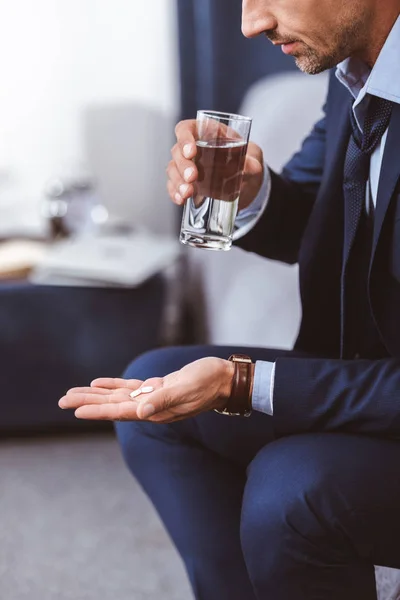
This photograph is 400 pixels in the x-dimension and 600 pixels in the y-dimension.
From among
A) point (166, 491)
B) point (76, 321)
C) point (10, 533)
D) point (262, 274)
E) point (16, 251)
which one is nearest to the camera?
point (166, 491)

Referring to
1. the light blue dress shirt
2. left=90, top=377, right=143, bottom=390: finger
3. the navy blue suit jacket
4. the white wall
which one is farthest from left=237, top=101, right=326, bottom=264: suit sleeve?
the white wall

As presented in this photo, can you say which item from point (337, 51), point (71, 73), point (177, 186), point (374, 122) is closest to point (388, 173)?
point (374, 122)

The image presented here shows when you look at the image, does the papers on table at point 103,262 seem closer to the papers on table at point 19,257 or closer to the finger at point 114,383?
the papers on table at point 19,257

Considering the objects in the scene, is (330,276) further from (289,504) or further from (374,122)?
(289,504)

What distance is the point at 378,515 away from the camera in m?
0.95

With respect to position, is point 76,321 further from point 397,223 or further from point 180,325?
point 397,223

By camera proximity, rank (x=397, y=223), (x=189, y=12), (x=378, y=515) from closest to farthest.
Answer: (x=378, y=515) → (x=397, y=223) → (x=189, y=12)

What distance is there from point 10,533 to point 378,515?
1.02 meters

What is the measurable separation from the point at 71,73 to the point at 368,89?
177 cm

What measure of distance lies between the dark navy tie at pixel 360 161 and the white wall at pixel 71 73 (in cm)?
163

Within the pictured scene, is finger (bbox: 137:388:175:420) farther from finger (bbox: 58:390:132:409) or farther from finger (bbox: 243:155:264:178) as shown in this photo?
finger (bbox: 243:155:264:178)

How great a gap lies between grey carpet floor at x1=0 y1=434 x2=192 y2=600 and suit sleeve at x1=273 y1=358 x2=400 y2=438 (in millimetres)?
642

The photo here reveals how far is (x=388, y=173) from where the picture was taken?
1.10 meters

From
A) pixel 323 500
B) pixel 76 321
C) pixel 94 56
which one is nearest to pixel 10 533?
pixel 76 321
